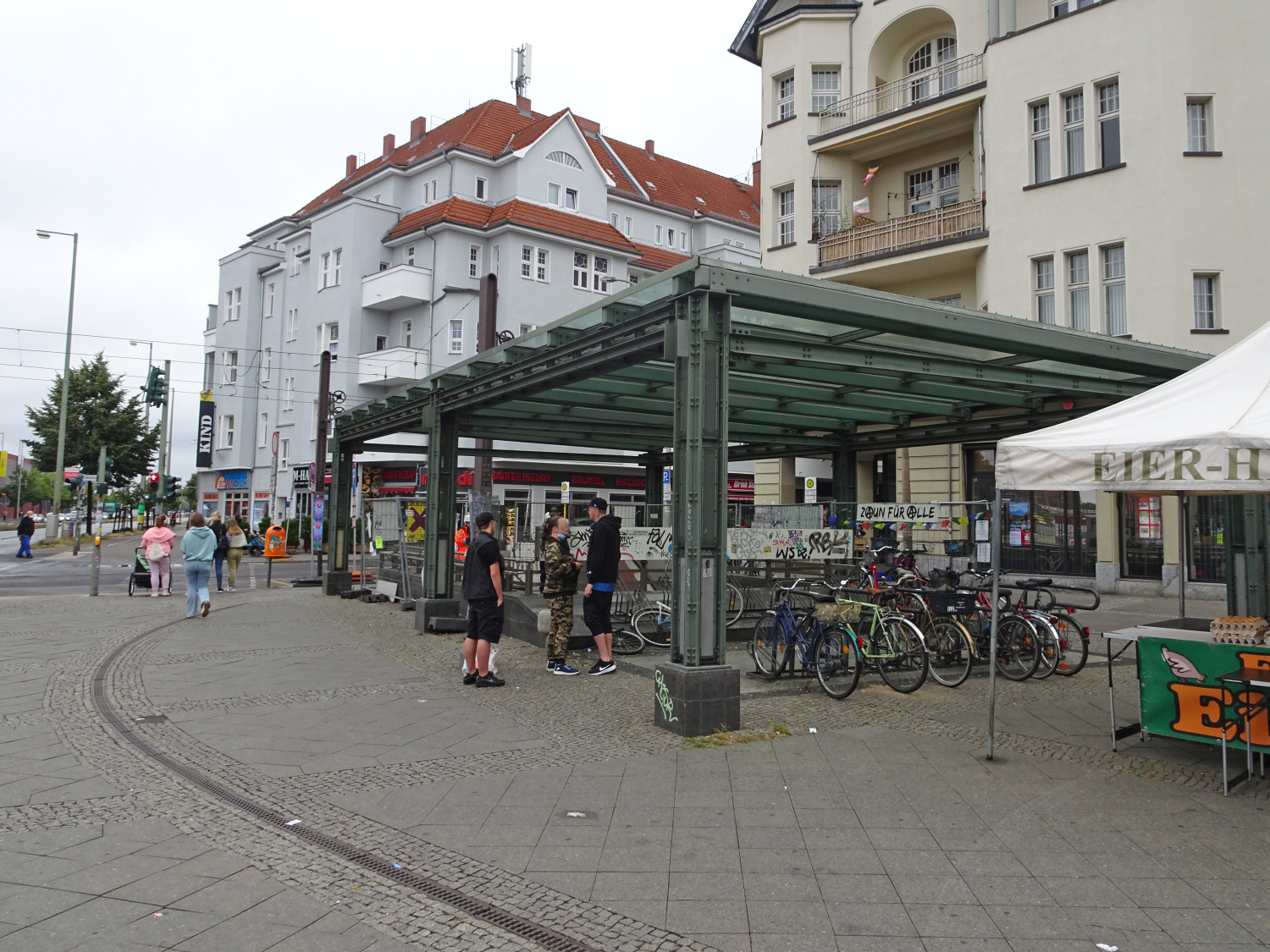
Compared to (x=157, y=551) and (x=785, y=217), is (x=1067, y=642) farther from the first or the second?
(x=785, y=217)

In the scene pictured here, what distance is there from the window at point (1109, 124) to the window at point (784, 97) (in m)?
8.86

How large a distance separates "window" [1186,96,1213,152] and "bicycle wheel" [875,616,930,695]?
52.9 ft

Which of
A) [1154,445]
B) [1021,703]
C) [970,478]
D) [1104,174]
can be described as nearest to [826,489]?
[970,478]

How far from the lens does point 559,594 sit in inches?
384

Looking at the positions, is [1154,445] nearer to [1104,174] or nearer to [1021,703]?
[1021,703]

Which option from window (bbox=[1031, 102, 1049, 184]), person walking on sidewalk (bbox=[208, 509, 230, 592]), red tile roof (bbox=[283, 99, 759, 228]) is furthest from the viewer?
red tile roof (bbox=[283, 99, 759, 228])

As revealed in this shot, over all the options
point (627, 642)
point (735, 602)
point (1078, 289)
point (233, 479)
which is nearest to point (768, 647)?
point (627, 642)

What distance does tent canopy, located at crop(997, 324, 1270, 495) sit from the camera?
5176 mm

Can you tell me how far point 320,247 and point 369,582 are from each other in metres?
25.8

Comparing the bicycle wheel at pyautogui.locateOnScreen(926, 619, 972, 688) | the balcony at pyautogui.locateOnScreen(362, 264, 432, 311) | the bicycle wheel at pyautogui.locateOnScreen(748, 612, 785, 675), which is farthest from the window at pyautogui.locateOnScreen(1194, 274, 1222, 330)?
the balcony at pyautogui.locateOnScreen(362, 264, 432, 311)

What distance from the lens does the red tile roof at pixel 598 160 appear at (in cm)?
4069

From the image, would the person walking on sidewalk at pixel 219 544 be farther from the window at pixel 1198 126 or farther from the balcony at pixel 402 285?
the window at pixel 1198 126

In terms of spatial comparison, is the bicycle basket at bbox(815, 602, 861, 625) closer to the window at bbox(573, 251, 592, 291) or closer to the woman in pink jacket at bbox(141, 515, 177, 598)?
the woman in pink jacket at bbox(141, 515, 177, 598)

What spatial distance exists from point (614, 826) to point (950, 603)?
5486 millimetres
